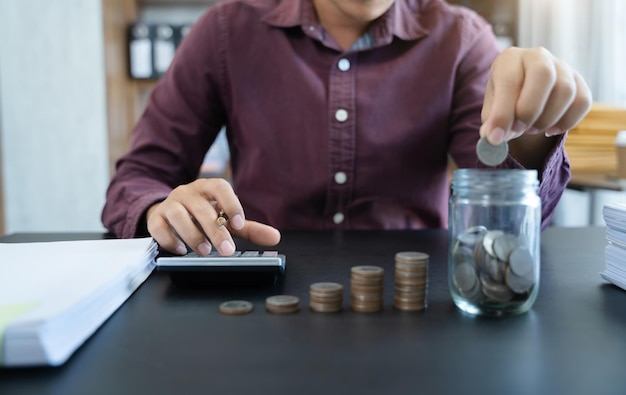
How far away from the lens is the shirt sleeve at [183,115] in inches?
46.0

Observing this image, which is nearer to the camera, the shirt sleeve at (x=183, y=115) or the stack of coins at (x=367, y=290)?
the stack of coins at (x=367, y=290)

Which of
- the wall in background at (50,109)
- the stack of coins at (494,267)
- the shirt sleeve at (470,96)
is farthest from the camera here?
the wall in background at (50,109)

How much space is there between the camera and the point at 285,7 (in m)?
1.21

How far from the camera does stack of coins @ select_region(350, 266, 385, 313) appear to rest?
0.53m

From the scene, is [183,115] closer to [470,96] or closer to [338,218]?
[338,218]

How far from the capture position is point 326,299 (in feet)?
1.73

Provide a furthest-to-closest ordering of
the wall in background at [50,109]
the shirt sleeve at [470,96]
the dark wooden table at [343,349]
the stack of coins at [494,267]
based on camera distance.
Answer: the wall in background at [50,109], the shirt sleeve at [470,96], the stack of coins at [494,267], the dark wooden table at [343,349]

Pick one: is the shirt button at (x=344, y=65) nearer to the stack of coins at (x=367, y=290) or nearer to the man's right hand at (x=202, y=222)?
the man's right hand at (x=202, y=222)

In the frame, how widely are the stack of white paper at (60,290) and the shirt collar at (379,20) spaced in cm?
61

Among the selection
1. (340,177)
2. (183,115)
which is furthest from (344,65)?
(183,115)

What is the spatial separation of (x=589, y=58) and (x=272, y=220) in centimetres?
170

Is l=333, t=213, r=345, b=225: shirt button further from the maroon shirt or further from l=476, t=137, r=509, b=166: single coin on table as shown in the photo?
l=476, t=137, r=509, b=166: single coin on table

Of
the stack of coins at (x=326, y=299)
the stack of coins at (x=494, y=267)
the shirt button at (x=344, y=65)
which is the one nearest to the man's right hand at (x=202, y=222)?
the stack of coins at (x=326, y=299)

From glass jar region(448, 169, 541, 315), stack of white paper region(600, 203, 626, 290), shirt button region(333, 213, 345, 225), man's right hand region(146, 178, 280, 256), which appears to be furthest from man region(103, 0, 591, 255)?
glass jar region(448, 169, 541, 315)
